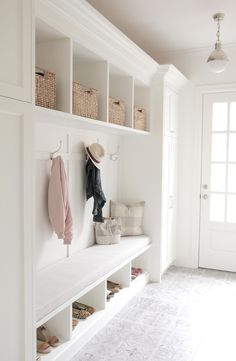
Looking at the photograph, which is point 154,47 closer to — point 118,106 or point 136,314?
point 118,106

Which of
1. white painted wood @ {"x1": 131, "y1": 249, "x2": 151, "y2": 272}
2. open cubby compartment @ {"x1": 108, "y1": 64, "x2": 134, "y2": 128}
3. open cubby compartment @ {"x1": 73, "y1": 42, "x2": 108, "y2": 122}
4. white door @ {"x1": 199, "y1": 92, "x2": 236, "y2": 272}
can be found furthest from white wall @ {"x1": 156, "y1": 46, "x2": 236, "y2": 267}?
open cubby compartment @ {"x1": 73, "y1": 42, "x2": 108, "y2": 122}

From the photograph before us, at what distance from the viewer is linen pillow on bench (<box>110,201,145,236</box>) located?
12.2 feet

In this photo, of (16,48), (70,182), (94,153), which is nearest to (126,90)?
(94,153)

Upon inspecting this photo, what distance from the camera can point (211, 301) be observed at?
334 centimetres

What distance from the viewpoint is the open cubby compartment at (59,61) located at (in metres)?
2.28

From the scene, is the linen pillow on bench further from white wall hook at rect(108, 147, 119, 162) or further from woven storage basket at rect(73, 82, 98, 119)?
woven storage basket at rect(73, 82, 98, 119)

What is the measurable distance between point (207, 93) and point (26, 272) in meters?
3.28

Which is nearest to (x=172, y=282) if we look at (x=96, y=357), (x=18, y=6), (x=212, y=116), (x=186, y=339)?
(x=186, y=339)

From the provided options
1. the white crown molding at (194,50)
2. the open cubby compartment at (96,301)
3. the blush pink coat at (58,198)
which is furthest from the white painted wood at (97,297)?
the white crown molding at (194,50)

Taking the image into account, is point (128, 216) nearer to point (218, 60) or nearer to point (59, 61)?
point (218, 60)

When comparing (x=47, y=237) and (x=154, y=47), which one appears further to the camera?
(x=154, y=47)

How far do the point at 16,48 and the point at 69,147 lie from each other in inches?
53.9

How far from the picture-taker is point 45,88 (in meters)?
2.15

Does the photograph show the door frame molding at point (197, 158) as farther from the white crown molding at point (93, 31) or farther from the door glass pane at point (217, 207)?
the white crown molding at point (93, 31)
